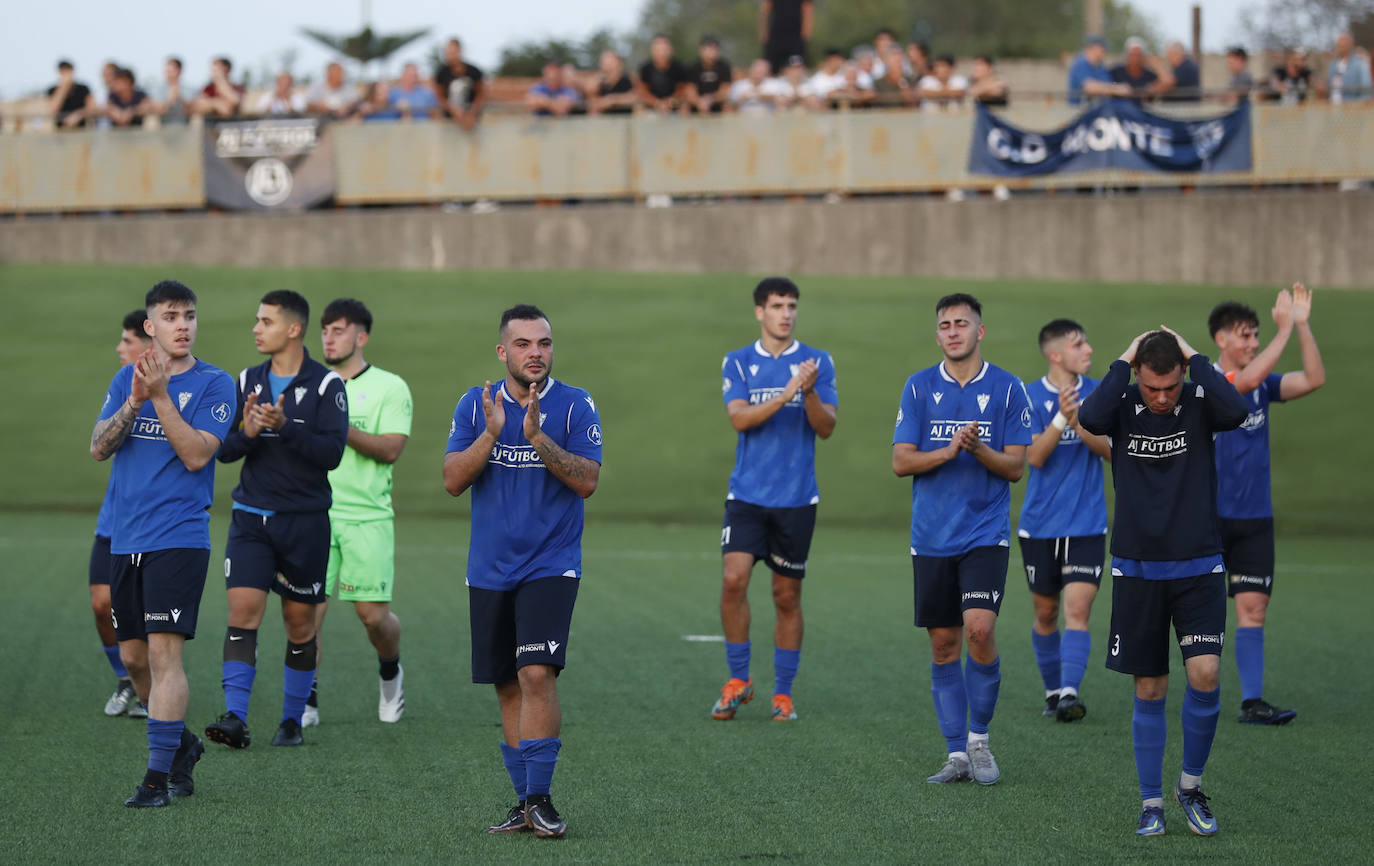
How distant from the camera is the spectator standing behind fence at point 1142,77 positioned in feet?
70.5

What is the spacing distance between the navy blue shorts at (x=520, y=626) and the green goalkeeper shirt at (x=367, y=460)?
2.23m

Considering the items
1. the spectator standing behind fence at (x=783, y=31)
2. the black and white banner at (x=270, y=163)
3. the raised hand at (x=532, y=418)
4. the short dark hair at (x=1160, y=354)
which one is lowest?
the raised hand at (x=532, y=418)

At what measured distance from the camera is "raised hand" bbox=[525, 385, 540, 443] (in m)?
5.55

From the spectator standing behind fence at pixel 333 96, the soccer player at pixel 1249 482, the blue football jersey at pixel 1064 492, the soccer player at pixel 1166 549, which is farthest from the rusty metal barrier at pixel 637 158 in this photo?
the soccer player at pixel 1166 549

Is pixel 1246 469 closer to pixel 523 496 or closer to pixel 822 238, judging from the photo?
pixel 523 496

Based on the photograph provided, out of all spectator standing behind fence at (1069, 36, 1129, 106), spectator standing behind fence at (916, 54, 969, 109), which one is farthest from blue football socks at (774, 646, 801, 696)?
spectator standing behind fence at (1069, 36, 1129, 106)

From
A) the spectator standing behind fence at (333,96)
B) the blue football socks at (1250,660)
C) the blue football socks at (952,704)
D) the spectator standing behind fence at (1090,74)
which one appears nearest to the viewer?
the blue football socks at (952,704)

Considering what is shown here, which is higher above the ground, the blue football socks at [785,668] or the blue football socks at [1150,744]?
the blue football socks at [1150,744]

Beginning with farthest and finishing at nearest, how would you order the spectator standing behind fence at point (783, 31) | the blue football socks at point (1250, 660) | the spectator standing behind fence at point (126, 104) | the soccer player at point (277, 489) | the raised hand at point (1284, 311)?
the spectator standing behind fence at point (783, 31) < the spectator standing behind fence at point (126, 104) < the blue football socks at point (1250, 660) < the raised hand at point (1284, 311) < the soccer player at point (277, 489)

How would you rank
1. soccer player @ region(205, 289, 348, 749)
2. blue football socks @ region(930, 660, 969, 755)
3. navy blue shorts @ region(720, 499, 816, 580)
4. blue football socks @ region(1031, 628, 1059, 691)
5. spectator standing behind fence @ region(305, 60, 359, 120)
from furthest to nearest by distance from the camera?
spectator standing behind fence @ region(305, 60, 359, 120) → navy blue shorts @ region(720, 499, 816, 580) → blue football socks @ region(1031, 628, 1059, 691) → soccer player @ region(205, 289, 348, 749) → blue football socks @ region(930, 660, 969, 755)

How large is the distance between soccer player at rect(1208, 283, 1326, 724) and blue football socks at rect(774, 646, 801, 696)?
2.39 meters

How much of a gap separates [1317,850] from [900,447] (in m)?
2.43

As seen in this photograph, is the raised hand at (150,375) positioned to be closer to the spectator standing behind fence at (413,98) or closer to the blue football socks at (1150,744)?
the blue football socks at (1150,744)

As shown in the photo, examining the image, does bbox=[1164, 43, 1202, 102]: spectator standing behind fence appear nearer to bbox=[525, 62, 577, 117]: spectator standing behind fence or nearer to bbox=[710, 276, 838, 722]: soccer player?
bbox=[525, 62, 577, 117]: spectator standing behind fence
